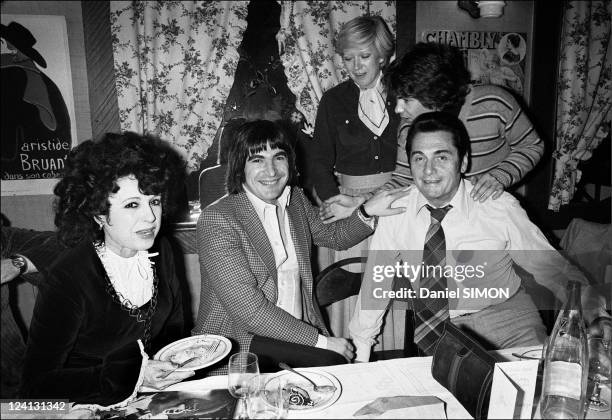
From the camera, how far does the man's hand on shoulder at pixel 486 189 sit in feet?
5.89

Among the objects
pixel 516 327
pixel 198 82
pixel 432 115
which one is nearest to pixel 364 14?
pixel 198 82

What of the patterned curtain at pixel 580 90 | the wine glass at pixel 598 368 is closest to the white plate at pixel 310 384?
the wine glass at pixel 598 368

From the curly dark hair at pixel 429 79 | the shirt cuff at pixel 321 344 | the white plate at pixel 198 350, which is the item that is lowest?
the shirt cuff at pixel 321 344

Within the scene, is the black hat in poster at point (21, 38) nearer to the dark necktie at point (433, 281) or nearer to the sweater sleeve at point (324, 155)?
the sweater sleeve at point (324, 155)

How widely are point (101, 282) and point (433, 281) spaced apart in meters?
1.25

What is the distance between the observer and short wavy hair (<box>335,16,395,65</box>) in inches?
101

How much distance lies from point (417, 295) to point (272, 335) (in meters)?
0.64

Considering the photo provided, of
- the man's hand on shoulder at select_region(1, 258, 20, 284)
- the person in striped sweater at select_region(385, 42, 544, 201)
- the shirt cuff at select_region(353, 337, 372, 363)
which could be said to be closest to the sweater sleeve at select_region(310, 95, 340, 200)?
the person in striped sweater at select_region(385, 42, 544, 201)

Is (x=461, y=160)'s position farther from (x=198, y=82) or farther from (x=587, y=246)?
(x=198, y=82)

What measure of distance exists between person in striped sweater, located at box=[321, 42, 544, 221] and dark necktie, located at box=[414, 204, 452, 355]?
400 mm

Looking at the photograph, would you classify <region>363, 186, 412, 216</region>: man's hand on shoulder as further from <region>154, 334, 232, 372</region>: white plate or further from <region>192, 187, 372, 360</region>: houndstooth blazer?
<region>154, 334, 232, 372</region>: white plate

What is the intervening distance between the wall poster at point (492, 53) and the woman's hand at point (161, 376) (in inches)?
104

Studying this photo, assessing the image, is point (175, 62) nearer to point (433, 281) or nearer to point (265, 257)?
point (265, 257)

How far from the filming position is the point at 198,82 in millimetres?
2742
